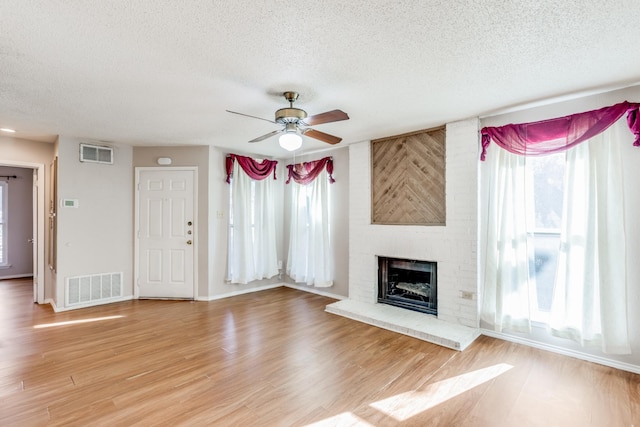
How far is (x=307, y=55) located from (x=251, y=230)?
12.4 feet

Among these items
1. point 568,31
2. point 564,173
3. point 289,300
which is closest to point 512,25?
point 568,31

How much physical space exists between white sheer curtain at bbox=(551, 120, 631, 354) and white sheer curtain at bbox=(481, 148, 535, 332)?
30cm

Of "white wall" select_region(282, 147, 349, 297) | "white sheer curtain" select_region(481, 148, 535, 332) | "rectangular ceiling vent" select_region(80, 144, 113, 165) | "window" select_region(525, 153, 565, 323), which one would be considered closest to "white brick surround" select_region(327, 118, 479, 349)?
"white sheer curtain" select_region(481, 148, 535, 332)

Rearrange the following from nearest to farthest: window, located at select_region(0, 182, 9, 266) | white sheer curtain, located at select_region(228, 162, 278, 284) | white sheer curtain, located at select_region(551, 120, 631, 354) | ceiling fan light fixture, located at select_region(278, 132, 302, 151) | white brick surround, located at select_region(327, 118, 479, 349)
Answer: white sheer curtain, located at select_region(551, 120, 631, 354) < ceiling fan light fixture, located at select_region(278, 132, 302, 151) < white brick surround, located at select_region(327, 118, 479, 349) < white sheer curtain, located at select_region(228, 162, 278, 284) < window, located at select_region(0, 182, 9, 266)

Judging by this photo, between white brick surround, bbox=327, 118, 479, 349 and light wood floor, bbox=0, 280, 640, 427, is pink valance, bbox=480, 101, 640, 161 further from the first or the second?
light wood floor, bbox=0, 280, 640, 427

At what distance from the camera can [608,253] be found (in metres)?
2.79

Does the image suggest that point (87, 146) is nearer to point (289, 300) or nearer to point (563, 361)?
point (289, 300)

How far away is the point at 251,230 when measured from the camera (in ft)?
18.1

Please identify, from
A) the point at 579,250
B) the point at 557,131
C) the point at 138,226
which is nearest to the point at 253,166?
the point at 138,226

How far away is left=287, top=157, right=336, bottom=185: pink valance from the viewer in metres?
5.27

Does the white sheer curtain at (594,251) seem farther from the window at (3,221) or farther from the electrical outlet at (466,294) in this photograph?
the window at (3,221)

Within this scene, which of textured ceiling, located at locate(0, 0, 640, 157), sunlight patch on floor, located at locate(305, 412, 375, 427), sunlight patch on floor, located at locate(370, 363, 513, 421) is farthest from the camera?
sunlight patch on floor, located at locate(370, 363, 513, 421)

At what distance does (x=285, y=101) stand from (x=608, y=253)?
3257mm

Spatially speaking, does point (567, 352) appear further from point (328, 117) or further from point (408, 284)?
point (328, 117)
